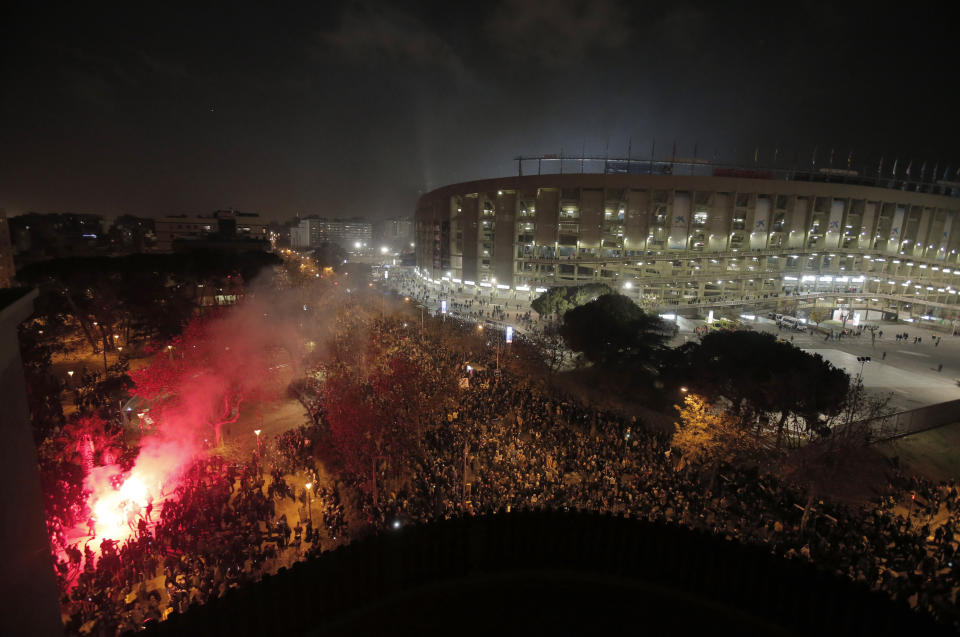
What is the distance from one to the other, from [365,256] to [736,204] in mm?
106108

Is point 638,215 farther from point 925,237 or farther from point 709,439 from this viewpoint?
point 709,439

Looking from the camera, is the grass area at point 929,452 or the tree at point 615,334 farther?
the tree at point 615,334

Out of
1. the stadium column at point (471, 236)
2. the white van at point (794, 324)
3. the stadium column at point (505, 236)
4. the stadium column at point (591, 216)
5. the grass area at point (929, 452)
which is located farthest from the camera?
the stadium column at point (471, 236)

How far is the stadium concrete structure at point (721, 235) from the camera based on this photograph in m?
45.4

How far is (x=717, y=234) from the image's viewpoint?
48531mm

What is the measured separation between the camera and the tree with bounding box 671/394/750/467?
12445mm

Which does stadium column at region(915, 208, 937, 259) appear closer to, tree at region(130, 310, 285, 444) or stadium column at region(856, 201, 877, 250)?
stadium column at region(856, 201, 877, 250)

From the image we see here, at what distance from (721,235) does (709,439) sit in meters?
43.2

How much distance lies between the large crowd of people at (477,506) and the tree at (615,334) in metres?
6.32

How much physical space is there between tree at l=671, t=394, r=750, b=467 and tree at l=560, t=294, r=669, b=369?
8.35 m

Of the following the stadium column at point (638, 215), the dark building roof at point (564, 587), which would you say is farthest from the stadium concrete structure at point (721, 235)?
the dark building roof at point (564, 587)

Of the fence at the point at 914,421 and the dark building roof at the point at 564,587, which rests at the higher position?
the dark building roof at the point at 564,587

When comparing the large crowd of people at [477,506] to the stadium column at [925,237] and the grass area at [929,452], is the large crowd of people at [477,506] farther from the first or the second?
the stadium column at [925,237]

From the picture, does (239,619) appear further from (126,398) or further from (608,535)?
(126,398)
